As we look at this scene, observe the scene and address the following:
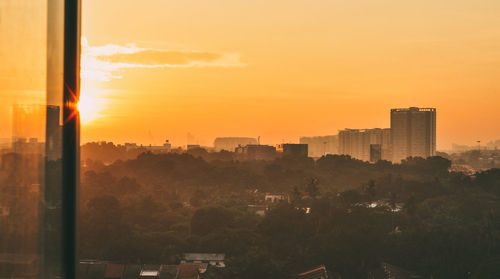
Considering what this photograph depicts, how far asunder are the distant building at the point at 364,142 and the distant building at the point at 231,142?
194 cm

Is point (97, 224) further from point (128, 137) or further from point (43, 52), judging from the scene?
point (43, 52)

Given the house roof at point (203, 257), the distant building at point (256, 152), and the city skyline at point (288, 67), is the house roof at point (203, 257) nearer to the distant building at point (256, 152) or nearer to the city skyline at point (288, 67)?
the city skyline at point (288, 67)

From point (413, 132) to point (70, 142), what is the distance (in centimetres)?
1161

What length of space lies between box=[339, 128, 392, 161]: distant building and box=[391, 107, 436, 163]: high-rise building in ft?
0.93

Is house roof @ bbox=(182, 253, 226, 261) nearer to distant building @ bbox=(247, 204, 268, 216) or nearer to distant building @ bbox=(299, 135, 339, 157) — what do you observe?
distant building @ bbox=(247, 204, 268, 216)

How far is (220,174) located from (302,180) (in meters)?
1.59

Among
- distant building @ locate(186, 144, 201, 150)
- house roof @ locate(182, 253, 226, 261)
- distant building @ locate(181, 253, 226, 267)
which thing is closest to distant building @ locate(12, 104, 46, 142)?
distant building @ locate(181, 253, 226, 267)

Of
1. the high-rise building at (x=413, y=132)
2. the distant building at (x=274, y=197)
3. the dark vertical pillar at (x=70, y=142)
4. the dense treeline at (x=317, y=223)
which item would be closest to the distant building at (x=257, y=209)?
the dense treeline at (x=317, y=223)

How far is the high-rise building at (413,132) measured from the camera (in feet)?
36.6

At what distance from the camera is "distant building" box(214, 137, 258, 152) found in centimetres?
1169

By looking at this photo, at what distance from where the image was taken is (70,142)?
0.56 m

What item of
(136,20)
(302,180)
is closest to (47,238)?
(136,20)

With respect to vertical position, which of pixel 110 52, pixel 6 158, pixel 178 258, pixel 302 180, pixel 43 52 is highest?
pixel 110 52

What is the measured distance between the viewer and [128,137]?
10398mm
